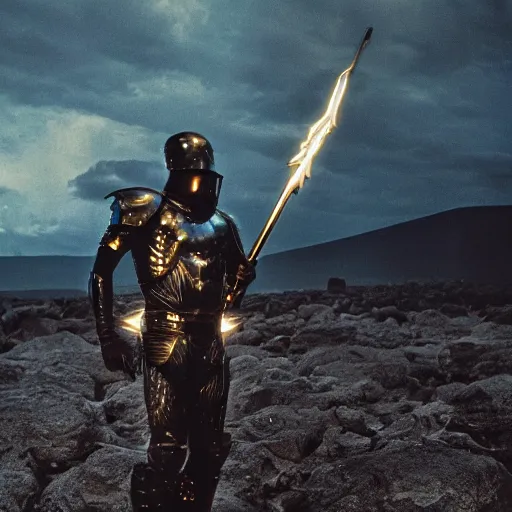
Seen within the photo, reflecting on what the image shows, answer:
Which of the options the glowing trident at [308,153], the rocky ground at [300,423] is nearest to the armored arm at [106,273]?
the glowing trident at [308,153]

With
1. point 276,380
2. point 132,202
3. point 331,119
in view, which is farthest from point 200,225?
point 276,380

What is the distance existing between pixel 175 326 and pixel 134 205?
0.71m

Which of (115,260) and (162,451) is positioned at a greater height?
(115,260)

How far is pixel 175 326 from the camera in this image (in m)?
4.15

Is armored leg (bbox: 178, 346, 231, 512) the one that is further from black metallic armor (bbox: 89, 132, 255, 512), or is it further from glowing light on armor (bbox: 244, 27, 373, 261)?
glowing light on armor (bbox: 244, 27, 373, 261)

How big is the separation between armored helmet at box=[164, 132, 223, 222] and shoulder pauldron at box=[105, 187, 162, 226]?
16 cm

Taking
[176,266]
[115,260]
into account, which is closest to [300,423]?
[176,266]

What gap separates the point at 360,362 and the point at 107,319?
252 inches

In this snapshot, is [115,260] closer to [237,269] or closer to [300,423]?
[237,269]

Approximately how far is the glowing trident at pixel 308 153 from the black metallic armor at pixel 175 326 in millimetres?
415

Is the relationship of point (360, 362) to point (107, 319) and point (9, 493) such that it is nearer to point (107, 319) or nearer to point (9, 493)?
point (9, 493)

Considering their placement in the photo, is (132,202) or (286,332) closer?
(132,202)

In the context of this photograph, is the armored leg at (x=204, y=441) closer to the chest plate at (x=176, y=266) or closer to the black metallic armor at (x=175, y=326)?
the black metallic armor at (x=175, y=326)

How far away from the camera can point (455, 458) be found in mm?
5902
